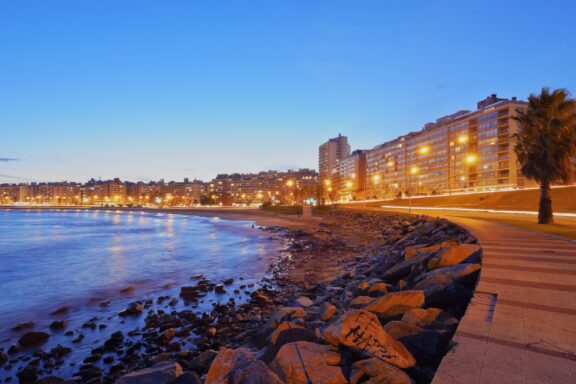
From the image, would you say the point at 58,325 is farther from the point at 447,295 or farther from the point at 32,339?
the point at 447,295

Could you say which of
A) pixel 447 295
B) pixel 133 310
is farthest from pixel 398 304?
pixel 133 310

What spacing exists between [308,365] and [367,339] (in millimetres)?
834

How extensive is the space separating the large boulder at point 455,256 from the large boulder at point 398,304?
8.79ft

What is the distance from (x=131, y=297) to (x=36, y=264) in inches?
526

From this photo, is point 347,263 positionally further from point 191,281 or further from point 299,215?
point 299,215

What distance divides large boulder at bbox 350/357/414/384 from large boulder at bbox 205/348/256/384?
4.36 feet

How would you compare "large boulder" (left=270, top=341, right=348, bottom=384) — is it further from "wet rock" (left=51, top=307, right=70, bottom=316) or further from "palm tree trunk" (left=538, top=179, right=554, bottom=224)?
"palm tree trunk" (left=538, top=179, right=554, bottom=224)

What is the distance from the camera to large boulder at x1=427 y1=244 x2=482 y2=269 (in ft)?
28.0

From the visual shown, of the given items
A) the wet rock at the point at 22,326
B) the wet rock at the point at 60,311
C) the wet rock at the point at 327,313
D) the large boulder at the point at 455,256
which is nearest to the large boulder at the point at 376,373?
the wet rock at the point at 327,313

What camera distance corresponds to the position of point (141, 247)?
29.8 metres

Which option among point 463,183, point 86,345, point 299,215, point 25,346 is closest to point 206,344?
point 86,345

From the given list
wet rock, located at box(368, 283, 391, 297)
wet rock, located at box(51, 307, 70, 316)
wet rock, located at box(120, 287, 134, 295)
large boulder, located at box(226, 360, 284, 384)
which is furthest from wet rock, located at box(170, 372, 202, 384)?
wet rock, located at box(120, 287, 134, 295)

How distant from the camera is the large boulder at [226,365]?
4.34m

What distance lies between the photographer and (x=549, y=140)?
21203 mm
